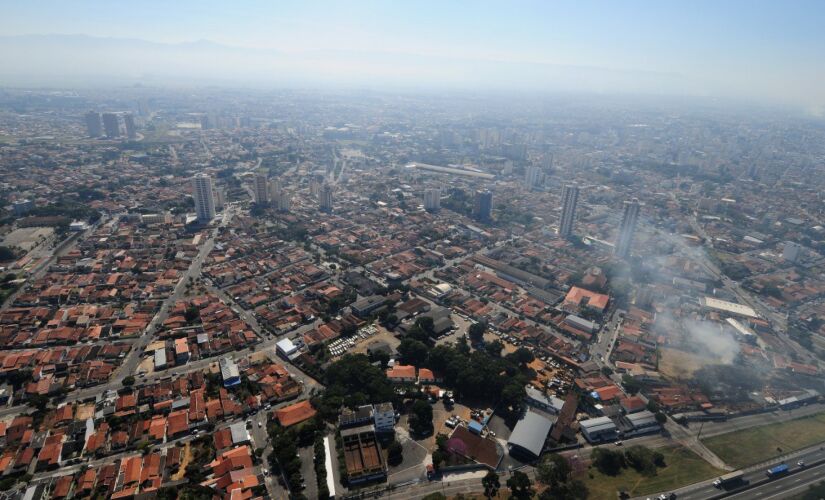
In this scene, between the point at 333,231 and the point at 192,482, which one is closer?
the point at 192,482

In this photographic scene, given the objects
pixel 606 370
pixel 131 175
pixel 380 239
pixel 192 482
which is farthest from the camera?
pixel 131 175

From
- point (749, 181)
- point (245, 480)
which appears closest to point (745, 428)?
point (245, 480)

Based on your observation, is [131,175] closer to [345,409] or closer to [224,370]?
[224,370]

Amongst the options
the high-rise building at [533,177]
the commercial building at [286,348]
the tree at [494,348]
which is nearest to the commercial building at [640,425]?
the tree at [494,348]

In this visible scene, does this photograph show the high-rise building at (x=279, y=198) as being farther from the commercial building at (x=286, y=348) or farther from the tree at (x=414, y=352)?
the tree at (x=414, y=352)

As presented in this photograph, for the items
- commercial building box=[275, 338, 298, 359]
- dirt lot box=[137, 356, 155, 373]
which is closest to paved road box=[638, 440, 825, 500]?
commercial building box=[275, 338, 298, 359]

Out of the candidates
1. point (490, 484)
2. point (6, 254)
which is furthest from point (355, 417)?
point (6, 254)

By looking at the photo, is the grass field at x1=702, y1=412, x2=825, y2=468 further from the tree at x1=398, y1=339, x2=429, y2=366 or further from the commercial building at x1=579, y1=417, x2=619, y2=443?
the tree at x1=398, y1=339, x2=429, y2=366
